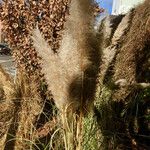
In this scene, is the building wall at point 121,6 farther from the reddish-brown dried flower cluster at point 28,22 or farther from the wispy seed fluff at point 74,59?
the wispy seed fluff at point 74,59

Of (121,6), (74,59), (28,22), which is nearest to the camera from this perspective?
(74,59)

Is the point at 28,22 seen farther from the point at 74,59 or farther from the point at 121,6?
the point at 74,59

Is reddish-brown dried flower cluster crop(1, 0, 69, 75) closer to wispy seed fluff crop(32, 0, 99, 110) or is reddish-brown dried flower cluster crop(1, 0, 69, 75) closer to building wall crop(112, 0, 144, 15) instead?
building wall crop(112, 0, 144, 15)

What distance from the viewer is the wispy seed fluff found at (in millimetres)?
3551

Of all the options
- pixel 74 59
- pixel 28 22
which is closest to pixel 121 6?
pixel 28 22

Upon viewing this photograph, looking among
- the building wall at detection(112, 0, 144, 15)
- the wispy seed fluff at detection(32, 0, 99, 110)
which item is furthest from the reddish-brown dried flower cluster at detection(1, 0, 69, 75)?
the wispy seed fluff at detection(32, 0, 99, 110)

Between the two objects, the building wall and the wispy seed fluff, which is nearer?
the wispy seed fluff

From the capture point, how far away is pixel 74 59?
354 cm

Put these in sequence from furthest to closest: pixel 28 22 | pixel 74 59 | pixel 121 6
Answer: pixel 121 6, pixel 28 22, pixel 74 59

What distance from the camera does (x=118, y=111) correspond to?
5.61 meters

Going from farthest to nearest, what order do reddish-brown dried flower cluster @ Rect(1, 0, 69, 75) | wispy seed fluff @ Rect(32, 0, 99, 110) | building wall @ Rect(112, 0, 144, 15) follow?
building wall @ Rect(112, 0, 144, 15)
reddish-brown dried flower cluster @ Rect(1, 0, 69, 75)
wispy seed fluff @ Rect(32, 0, 99, 110)

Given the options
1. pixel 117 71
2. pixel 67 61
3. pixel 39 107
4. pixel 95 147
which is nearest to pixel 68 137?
pixel 95 147

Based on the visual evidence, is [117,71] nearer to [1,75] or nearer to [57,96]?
[1,75]

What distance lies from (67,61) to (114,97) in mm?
2212
